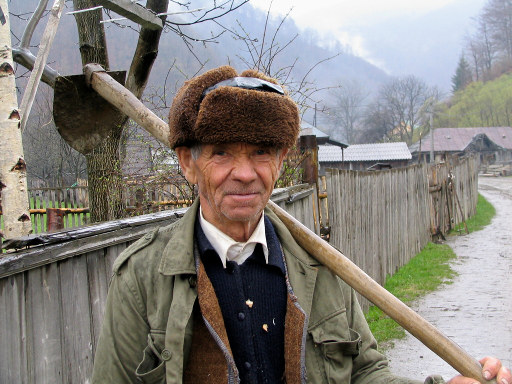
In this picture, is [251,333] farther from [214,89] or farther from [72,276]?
[72,276]

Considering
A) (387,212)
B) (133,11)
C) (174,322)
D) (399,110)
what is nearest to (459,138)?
(399,110)

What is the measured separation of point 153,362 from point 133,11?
3.28 m

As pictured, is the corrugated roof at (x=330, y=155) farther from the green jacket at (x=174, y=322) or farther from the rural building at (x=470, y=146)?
the green jacket at (x=174, y=322)

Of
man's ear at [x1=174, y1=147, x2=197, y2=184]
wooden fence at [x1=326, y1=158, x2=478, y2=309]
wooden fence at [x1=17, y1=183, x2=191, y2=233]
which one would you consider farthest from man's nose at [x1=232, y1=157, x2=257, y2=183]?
wooden fence at [x1=326, y1=158, x2=478, y2=309]

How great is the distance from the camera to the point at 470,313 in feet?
20.1

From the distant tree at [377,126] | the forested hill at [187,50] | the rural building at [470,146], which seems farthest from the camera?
the distant tree at [377,126]

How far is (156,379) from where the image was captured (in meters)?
1.54

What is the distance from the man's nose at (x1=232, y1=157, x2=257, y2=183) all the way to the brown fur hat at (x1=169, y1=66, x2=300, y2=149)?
0.08m

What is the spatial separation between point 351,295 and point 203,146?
0.81 meters

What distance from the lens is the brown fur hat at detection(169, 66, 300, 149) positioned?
1579mm

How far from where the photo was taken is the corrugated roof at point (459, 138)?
54.0 m

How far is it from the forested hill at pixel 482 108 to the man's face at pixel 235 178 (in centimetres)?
7432

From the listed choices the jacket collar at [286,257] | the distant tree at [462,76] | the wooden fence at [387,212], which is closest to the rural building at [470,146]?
the distant tree at [462,76]

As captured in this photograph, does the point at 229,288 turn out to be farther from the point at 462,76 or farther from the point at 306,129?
the point at 462,76
